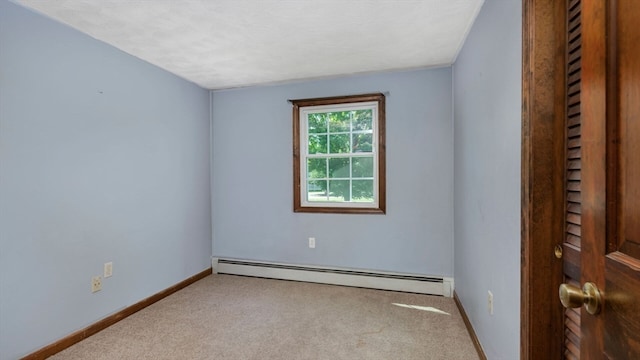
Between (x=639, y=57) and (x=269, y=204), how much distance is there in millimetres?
3241

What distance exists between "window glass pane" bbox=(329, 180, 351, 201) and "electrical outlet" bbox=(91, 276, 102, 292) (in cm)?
222

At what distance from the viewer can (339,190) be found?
132 inches

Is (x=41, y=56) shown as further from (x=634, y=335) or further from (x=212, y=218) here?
(x=634, y=335)

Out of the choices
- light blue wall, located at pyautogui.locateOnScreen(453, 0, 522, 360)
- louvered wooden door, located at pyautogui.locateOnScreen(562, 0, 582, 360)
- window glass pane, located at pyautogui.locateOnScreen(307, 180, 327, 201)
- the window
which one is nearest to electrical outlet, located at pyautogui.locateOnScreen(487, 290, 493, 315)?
light blue wall, located at pyautogui.locateOnScreen(453, 0, 522, 360)

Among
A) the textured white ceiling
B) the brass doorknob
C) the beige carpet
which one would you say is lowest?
the beige carpet

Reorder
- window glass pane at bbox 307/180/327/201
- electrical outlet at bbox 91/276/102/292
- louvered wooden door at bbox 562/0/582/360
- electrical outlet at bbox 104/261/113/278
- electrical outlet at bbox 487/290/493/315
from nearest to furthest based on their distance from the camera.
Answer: louvered wooden door at bbox 562/0/582/360
electrical outlet at bbox 487/290/493/315
electrical outlet at bbox 91/276/102/292
electrical outlet at bbox 104/261/113/278
window glass pane at bbox 307/180/327/201

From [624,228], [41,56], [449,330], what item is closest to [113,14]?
[41,56]

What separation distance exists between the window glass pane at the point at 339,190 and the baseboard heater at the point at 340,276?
786mm

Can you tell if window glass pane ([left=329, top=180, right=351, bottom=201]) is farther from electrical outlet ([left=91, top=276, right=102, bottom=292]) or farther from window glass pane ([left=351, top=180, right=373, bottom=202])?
electrical outlet ([left=91, top=276, right=102, bottom=292])

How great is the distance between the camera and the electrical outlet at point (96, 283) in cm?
228

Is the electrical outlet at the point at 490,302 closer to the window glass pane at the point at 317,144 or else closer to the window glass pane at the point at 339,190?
the window glass pane at the point at 339,190

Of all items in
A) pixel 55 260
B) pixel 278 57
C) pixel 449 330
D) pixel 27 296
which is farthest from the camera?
pixel 278 57

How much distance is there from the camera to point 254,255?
3551 mm

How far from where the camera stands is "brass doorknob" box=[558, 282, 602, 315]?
66 centimetres
